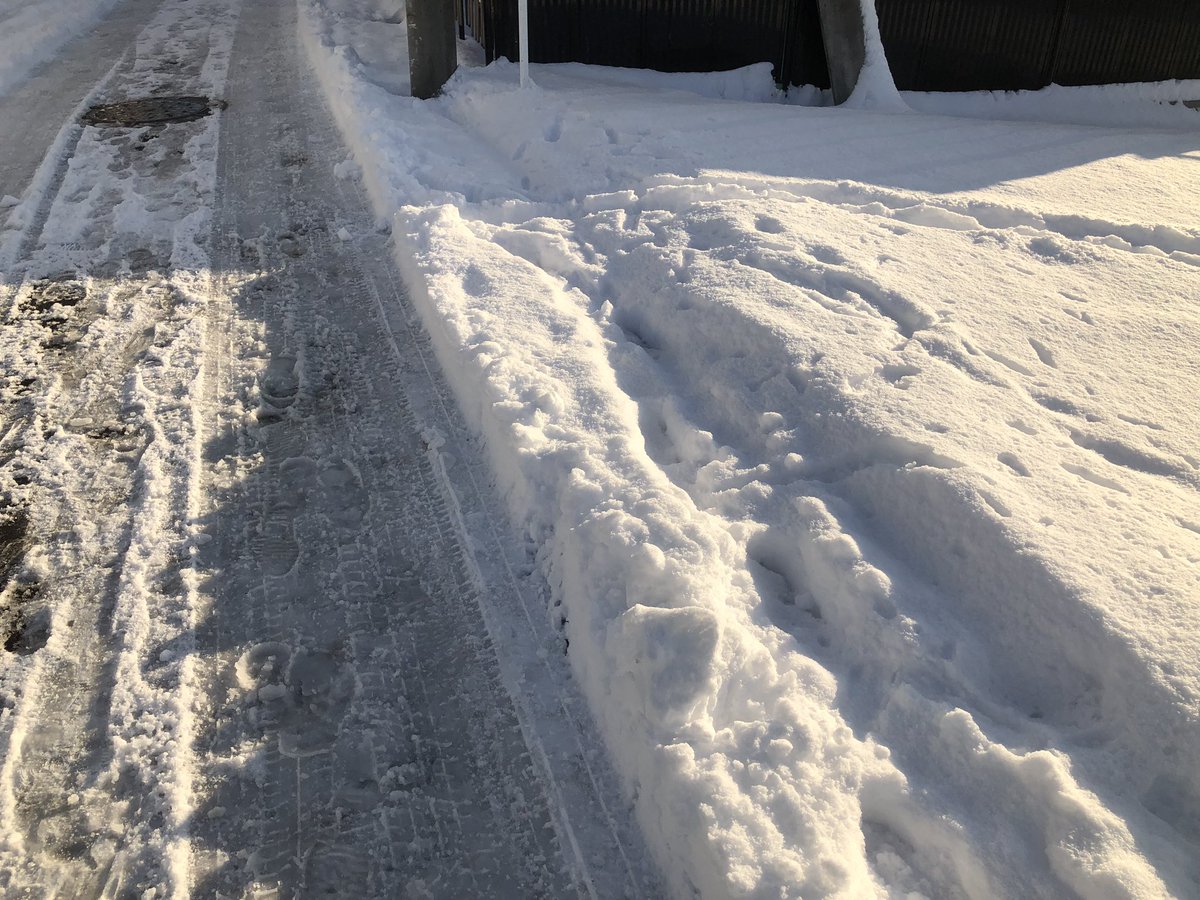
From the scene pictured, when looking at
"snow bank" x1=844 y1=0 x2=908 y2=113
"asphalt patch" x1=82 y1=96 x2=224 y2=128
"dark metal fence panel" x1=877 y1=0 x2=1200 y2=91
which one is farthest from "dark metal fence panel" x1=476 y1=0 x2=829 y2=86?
"asphalt patch" x1=82 y1=96 x2=224 y2=128

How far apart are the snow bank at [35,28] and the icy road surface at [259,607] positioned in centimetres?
471

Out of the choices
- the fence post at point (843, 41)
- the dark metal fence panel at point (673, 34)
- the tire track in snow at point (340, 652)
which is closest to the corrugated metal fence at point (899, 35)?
the dark metal fence panel at point (673, 34)

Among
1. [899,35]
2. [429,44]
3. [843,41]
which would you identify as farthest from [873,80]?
[429,44]

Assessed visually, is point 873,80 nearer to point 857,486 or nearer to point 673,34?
point 673,34

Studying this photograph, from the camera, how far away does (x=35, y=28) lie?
958 cm

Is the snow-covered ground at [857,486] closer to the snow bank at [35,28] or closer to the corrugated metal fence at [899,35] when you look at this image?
the corrugated metal fence at [899,35]

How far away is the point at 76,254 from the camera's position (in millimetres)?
5117

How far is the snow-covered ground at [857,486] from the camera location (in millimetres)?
2143

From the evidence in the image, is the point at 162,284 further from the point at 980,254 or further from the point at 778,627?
the point at 980,254

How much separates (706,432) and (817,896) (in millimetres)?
1807

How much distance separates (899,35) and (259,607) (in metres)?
7.67

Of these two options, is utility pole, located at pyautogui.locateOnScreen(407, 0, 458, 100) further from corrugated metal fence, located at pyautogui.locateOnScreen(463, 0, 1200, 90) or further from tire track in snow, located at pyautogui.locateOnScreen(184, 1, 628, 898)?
tire track in snow, located at pyautogui.locateOnScreen(184, 1, 628, 898)

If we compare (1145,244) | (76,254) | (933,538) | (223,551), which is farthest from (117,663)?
(1145,244)

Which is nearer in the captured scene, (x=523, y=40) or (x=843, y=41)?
(x=523, y=40)
